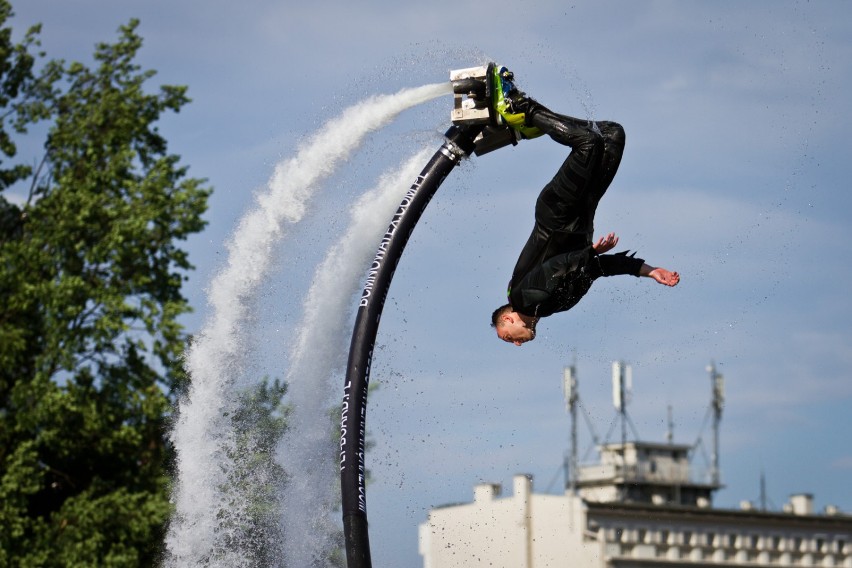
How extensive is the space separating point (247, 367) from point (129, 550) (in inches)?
622

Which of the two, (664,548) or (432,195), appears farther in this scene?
(664,548)

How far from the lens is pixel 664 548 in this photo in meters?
52.8

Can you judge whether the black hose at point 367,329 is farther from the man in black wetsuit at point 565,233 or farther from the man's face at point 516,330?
the man's face at point 516,330


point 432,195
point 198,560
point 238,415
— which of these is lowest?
point 198,560

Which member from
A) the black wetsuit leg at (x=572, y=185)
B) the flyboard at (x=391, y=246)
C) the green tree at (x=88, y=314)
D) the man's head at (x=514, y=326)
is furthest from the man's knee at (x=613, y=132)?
the green tree at (x=88, y=314)

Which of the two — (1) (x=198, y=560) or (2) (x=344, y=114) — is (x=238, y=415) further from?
(2) (x=344, y=114)

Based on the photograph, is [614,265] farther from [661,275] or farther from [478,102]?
[478,102]

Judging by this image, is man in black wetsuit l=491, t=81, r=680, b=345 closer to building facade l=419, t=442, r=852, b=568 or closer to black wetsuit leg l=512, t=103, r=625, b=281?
black wetsuit leg l=512, t=103, r=625, b=281

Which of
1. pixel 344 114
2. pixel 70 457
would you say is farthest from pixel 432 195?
pixel 70 457

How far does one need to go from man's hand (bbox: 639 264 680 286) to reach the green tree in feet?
72.8

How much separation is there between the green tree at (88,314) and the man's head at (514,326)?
20.4 metres

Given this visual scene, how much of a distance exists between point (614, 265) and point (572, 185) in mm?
1039

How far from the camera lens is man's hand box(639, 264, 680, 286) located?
15586mm

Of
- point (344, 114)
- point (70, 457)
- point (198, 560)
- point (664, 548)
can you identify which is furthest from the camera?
point (664, 548)
